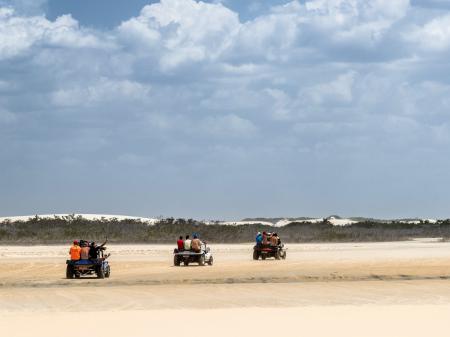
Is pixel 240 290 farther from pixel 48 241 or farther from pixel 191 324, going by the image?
pixel 48 241

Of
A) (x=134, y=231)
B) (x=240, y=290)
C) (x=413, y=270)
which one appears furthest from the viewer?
(x=134, y=231)

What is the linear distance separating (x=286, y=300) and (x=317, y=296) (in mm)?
1387

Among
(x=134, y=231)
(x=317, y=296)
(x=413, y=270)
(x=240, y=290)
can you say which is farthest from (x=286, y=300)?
(x=134, y=231)

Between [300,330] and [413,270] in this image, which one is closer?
[300,330]

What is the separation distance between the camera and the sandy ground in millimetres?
18625

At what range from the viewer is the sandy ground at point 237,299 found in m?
18.6

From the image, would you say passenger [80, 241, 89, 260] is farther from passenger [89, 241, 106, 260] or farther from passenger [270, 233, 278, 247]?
passenger [270, 233, 278, 247]

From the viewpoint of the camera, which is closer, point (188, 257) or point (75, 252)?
point (75, 252)

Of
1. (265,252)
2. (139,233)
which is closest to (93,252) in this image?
(265,252)

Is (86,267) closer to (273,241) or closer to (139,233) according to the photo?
(273,241)

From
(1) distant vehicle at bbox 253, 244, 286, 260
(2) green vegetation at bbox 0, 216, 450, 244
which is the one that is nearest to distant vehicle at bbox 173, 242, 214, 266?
(1) distant vehicle at bbox 253, 244, 286, 260

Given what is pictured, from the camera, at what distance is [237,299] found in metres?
25.4

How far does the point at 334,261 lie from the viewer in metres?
46.3

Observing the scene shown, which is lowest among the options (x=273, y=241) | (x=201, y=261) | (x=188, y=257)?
(x=201, y=261)
